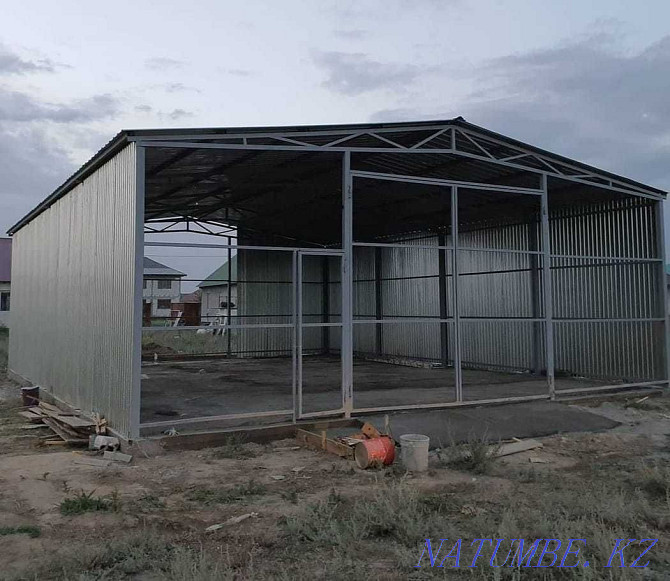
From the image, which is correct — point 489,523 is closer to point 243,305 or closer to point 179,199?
point 179,199

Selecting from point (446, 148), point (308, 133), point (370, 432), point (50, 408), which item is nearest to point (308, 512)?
point (370, 432)

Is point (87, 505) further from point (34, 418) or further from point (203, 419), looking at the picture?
point (34, 418)

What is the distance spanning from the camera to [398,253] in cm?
2059

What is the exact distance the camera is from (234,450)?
845 centimetres

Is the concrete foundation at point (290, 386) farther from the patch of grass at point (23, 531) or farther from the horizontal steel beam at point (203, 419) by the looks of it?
the patch of grass at point (23, 531)

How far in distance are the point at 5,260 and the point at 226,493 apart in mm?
39864

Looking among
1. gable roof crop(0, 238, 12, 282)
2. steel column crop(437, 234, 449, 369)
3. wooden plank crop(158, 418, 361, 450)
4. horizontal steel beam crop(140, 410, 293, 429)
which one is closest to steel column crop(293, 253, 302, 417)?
horizontal steel beam crop(140, 410, 293, 429)

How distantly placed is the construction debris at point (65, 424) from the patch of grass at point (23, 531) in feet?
11.5

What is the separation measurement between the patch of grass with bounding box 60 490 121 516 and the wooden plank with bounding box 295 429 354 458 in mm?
2970

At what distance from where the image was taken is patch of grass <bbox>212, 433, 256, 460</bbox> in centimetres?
828

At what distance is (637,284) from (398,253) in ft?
27.1

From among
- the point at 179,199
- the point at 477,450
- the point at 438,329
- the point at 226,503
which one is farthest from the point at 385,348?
the point at 226,503

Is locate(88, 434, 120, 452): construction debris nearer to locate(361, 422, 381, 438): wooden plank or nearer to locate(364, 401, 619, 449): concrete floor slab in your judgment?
locate(361, 422, 381, 438): wooden plank

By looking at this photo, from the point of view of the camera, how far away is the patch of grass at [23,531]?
539 cm
